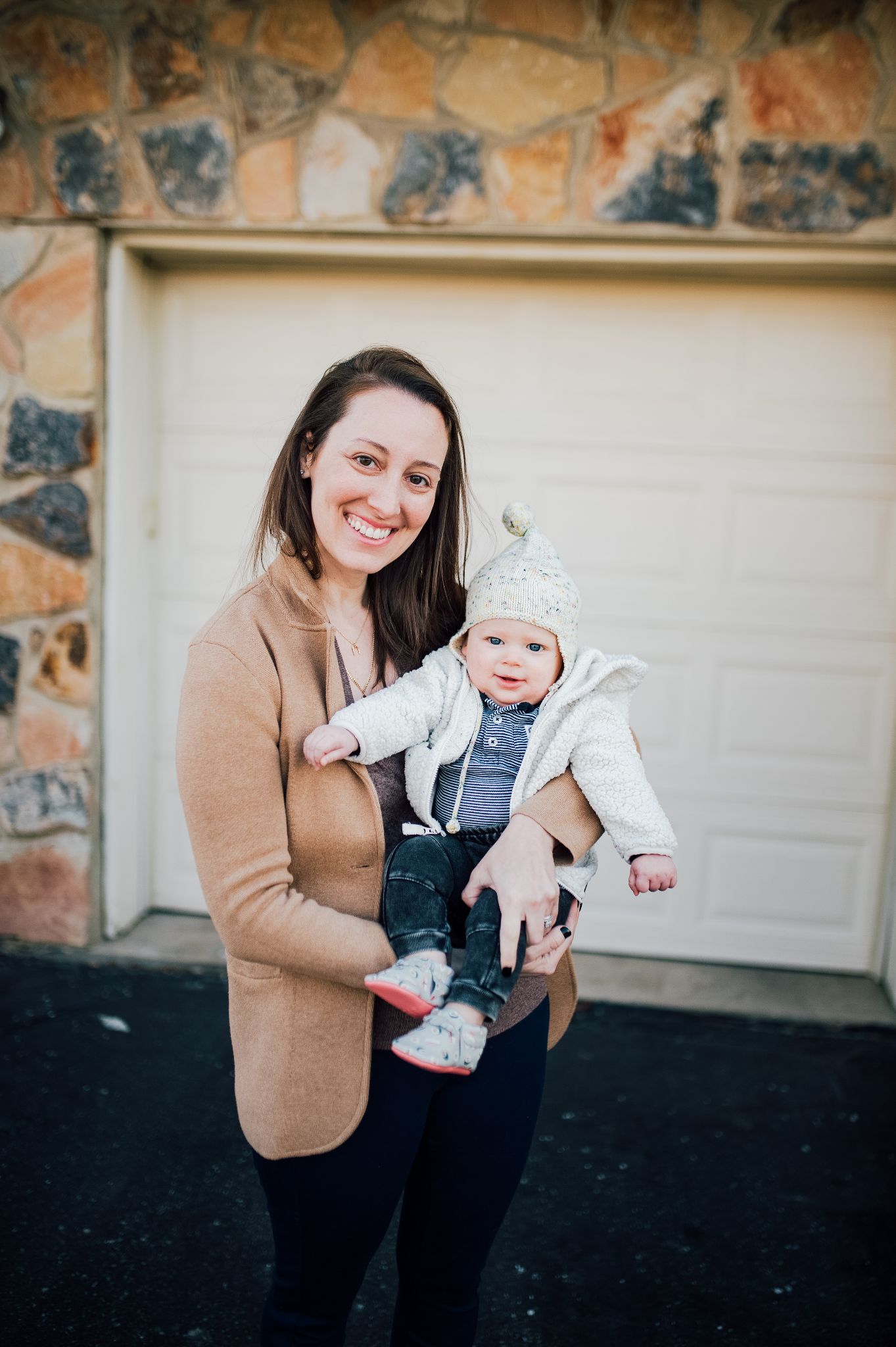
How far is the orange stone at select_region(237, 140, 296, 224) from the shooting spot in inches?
126

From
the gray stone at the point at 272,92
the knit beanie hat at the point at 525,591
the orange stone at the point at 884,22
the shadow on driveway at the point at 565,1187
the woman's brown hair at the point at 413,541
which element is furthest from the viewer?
the gray stone at the point at 272,92

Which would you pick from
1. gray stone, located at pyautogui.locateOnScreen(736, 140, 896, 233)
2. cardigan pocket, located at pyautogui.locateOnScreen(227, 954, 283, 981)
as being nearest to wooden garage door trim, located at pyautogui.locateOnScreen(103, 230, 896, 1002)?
gray stone, located at pyautogui.locateOnScreen(736, 140, 896, 233)

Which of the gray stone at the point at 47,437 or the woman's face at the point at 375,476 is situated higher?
the gray stone at the point at 47,437

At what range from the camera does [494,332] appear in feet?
11.6

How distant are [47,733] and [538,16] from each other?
3063 millimetres

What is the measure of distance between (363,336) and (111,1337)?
3.18m

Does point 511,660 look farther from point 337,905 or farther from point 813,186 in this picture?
point 813,186

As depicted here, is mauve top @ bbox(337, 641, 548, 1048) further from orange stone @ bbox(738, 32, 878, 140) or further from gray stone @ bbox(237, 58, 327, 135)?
orange stone @ bbox(738, 32, 878, 140)

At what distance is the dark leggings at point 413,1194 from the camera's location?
53.4 inches

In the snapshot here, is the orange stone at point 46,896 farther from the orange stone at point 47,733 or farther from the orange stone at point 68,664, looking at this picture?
the orange stone at point 68,664

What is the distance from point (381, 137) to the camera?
3.15 metres

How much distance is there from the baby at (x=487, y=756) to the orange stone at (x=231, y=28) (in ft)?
8.18

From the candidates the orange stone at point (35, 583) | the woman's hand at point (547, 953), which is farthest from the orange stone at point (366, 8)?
the woman's hand at point (547, 953)

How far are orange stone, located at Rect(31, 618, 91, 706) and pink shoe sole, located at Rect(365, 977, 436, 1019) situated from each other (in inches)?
103
